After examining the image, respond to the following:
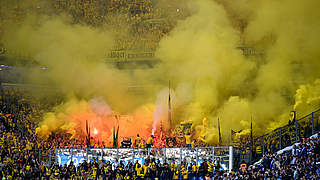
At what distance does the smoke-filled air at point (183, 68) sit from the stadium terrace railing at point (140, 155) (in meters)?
4.30

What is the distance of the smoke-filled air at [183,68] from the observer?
2781 cm

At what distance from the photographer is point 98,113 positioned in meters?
29.7

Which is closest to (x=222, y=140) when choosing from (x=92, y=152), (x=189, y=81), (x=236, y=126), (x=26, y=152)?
(x=236, y=126)

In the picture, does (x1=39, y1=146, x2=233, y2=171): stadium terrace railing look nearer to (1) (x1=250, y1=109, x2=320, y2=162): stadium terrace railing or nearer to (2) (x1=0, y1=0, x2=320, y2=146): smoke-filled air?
(1) (x1=250, y1=109, x2=320, y2=162): stadium terrace railing

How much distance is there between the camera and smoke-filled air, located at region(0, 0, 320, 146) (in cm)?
2781

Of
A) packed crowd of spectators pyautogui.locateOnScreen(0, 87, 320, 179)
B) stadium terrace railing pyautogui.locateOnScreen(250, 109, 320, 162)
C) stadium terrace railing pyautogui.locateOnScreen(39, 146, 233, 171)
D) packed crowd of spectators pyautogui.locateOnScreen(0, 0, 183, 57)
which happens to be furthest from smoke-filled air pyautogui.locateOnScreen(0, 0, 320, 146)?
stadium terrace railing pyautogui.locateOnScreen(39, 146, 233, 171)

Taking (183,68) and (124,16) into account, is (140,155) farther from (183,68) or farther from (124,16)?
(124,16)

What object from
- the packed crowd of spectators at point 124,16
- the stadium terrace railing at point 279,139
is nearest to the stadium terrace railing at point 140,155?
the stadium terrace railing at point 279,139

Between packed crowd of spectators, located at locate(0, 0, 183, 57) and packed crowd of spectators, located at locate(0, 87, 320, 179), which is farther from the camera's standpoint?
packed crowd of spectators, located at locate(0, 0, 183, 57)

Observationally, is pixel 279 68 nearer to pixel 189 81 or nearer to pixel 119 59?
pixel 189 81

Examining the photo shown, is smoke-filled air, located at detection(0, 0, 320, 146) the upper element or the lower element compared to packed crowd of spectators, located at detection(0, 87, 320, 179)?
upper

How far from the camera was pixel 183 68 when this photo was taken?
29.6 metres

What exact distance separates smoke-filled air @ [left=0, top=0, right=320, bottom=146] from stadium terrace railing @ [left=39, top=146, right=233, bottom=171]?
430 cm

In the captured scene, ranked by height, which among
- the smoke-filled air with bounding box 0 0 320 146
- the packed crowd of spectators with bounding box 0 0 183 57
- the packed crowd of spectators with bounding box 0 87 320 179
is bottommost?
the packed crowd of spectators with bounding box 0 87 320 179
